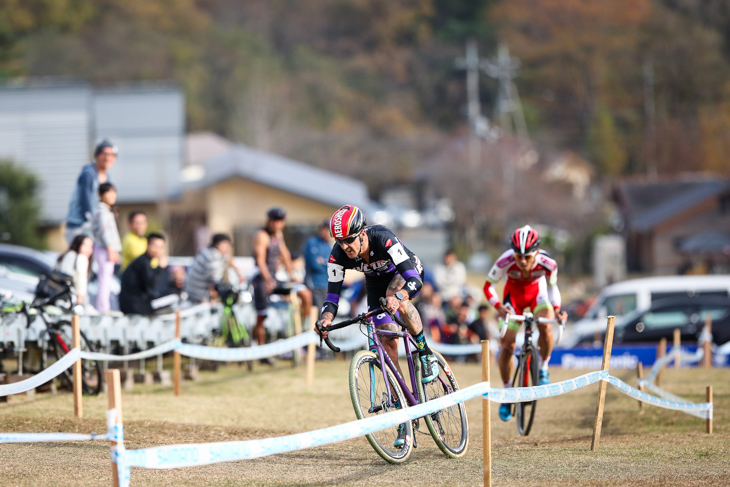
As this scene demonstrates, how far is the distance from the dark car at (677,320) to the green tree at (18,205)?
24080 mm

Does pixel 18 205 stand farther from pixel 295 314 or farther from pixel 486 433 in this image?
pixel 486 433

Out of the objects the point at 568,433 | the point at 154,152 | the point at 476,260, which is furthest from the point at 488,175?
the point at 568,433

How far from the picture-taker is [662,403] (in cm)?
873

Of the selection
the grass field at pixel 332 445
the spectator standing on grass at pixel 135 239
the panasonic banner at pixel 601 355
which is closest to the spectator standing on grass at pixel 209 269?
the spectator standing on grass at pixel 135 239

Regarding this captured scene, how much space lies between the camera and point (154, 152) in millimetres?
36406

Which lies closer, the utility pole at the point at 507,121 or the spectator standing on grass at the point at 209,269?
the spectator standing on grass at the point at 209,269

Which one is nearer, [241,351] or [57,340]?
[57,340]

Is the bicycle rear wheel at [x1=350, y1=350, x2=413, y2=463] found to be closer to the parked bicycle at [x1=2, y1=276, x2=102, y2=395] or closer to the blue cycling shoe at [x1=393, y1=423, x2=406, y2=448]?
the blue cycling shoe at [x1=393, y1=423, x2=406, y2=448]

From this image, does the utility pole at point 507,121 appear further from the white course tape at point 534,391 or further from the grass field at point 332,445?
the white course tape at point 534,391

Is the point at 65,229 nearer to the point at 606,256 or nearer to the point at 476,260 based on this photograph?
the point at 606,256

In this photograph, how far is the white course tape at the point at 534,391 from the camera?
6.85 metres

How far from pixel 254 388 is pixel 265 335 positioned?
227 cm

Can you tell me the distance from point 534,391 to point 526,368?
217cm

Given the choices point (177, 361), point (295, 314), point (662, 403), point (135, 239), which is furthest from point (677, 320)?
point (177, 361)
